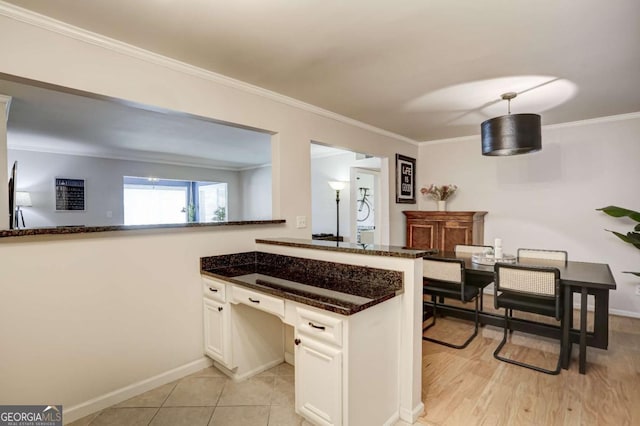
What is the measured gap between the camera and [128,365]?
214 cm

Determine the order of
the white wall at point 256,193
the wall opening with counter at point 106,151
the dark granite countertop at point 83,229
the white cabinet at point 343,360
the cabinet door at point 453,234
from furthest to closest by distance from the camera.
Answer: the white wall at point 256,193
the cabinet door at point 453,234
the wall opening with counter at point 106,151
the dark granite countertop at point 83,229
the white cabinet at point 343,360

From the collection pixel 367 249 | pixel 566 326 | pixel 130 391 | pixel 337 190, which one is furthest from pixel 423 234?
pixel 130 391

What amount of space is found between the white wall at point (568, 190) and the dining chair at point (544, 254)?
1.08 metres

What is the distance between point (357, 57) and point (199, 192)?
7897 mm

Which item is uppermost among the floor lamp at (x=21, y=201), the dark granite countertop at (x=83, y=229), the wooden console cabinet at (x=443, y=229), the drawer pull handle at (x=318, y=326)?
the floor lamp at (x=21, y=201)

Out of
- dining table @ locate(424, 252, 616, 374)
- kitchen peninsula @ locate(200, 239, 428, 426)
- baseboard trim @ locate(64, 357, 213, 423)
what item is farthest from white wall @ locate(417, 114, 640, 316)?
baseboard trim @ locate(64, 357, 213, 423)

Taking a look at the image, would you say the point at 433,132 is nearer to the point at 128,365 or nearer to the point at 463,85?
the point at 463,85

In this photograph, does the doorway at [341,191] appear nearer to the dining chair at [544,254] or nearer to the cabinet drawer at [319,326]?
the dining chair at [544,254]

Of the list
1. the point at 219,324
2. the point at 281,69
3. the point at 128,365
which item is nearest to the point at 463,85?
the point at 281,69

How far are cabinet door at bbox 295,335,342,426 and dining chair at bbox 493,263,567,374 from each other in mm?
1834

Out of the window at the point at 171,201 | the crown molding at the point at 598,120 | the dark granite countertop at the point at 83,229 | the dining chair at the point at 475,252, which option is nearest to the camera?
the dark granite countertop at the point at 83,229

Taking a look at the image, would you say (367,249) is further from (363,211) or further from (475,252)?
(363,211)

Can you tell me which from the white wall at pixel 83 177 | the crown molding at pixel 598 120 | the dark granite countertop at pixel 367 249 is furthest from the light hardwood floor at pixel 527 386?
the white wall at pixel 83 177

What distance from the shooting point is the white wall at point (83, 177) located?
5.32 meters
